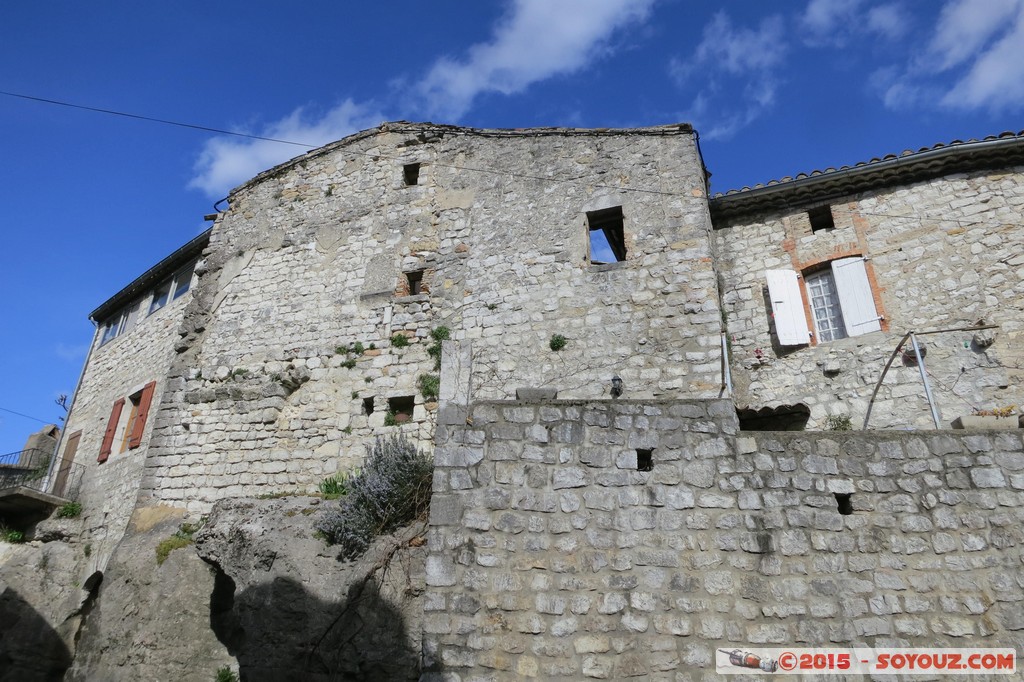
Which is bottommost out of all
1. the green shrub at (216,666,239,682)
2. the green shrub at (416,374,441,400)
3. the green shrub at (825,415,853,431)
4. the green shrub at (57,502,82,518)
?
the green shrub at (216,666,239,682)

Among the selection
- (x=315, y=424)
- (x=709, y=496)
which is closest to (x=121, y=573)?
(x=315, y=424)

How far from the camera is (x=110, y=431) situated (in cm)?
1390

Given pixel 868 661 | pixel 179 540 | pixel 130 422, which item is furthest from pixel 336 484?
pixel 868 661

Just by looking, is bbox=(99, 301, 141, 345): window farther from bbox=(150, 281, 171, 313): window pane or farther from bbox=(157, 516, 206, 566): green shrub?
bbox=(157, 516, 206, 566): green shrub

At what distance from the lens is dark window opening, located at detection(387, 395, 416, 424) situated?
10.5 m

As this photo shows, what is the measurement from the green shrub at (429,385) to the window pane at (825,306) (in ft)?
19.0

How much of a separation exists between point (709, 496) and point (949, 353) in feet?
18.3

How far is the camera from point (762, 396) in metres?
9.87

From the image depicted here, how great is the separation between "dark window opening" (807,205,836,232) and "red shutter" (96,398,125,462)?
13823 mm

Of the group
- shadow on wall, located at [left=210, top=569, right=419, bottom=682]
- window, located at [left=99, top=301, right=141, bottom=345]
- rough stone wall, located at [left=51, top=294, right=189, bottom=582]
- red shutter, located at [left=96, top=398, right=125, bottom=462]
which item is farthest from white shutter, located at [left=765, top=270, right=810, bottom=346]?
window, located at [left=99, top=301, right=141, bottom=345]

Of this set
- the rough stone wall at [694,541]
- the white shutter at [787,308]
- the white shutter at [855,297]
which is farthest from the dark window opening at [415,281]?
the white shutter at [855,297]

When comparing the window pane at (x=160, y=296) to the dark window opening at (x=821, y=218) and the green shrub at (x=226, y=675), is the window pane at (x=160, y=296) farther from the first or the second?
the dark window opening at (x=821, y=218)

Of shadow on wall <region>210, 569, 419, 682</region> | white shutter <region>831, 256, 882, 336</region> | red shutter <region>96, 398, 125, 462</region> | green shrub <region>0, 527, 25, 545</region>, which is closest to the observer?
shadow on wall <region>210, 569, 419, 682</region>

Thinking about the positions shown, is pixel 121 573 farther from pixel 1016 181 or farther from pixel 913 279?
pixel 1016 181
